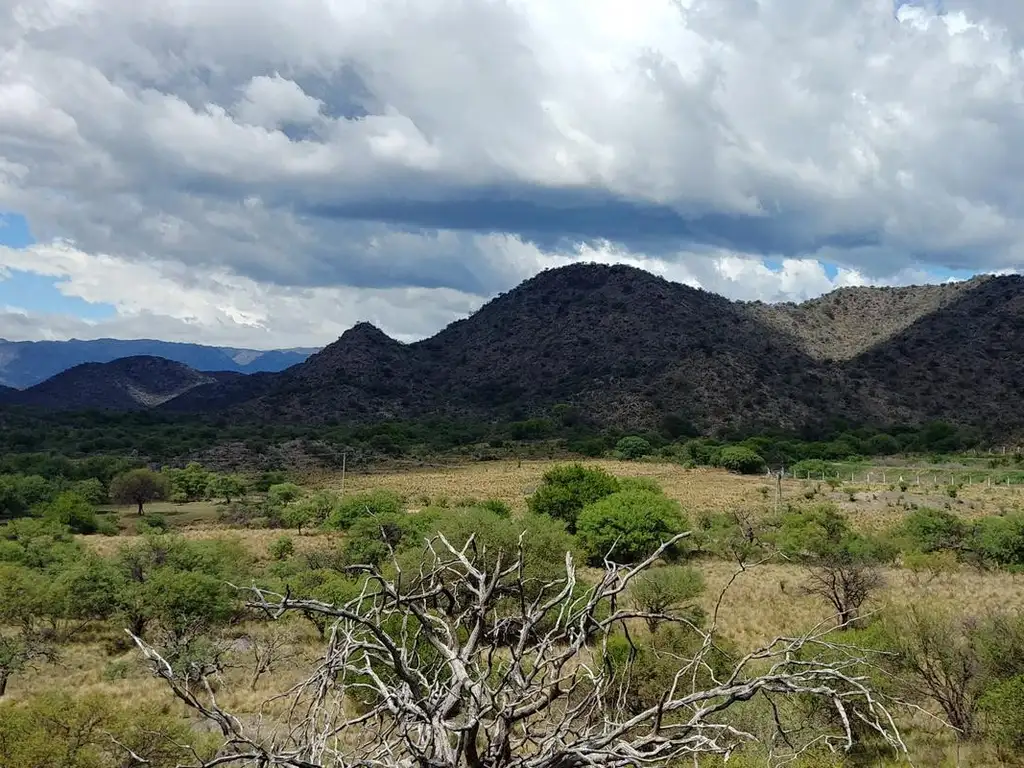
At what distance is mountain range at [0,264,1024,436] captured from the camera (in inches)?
4550

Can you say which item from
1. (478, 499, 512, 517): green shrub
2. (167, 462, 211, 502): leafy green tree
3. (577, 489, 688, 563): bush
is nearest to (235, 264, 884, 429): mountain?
(167, 462, 211, 502): leafy green tree

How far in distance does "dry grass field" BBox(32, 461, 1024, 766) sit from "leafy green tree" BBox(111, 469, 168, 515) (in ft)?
5.30

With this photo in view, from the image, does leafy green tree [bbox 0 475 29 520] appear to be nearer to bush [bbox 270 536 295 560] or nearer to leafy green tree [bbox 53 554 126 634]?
bush [bbox 270 536 295 560]

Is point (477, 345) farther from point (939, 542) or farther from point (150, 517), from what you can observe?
point (939, 542)

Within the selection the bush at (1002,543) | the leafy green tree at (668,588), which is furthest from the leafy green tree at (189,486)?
the bush at (1002,543)

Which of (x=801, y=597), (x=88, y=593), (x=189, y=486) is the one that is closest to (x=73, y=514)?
(x=189, y=486)

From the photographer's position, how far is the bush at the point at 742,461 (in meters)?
80.2

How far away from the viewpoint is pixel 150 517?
58.8 m

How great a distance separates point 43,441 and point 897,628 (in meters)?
115

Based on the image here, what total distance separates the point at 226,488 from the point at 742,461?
51278 millimetres

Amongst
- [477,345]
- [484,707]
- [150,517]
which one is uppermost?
[477,345]

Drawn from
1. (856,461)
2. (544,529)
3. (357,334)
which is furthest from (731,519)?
(357,334)

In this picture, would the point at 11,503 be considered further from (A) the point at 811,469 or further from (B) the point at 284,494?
(A) the point at 811,469

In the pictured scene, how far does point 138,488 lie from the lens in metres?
67.7
